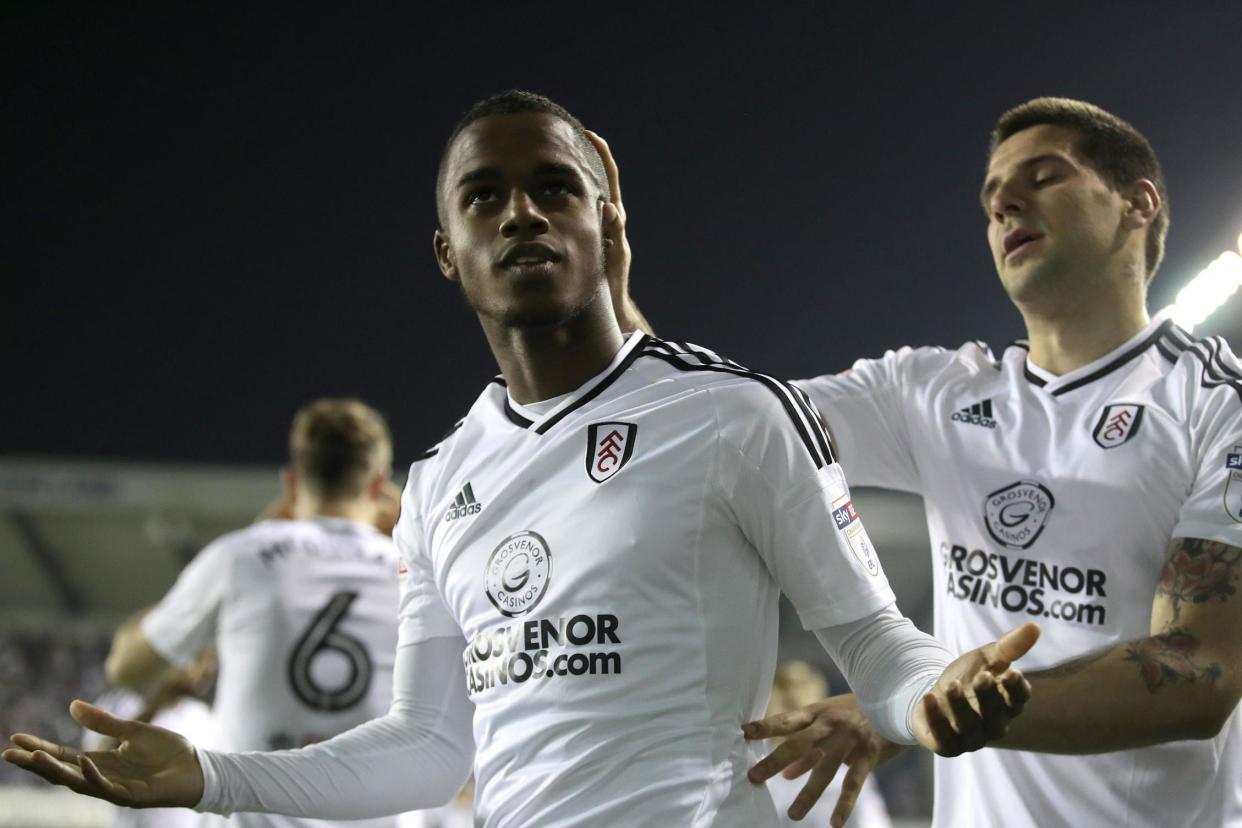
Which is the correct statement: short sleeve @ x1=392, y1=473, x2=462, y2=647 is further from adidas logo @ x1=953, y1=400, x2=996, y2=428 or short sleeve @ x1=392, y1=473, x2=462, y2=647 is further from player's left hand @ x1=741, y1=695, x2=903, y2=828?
adidas logo @ x1=953, y1=400, x2=996, y2=428

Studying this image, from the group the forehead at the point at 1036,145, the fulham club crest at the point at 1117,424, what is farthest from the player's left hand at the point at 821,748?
the forehead at the point at 1036,145

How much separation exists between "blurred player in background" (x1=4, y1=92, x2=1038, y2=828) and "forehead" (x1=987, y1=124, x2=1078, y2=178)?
1.10m

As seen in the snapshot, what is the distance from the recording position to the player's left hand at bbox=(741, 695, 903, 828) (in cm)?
231

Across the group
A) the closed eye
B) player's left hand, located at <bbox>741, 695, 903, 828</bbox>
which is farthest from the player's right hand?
the closed eye

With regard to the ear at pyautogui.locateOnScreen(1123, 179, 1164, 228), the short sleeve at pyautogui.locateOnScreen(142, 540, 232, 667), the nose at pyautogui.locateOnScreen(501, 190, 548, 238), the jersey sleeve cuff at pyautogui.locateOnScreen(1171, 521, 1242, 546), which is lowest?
the jersey sleeve cuff at pyautogui.locateOnScreen(1171, 521, 1242, 546)

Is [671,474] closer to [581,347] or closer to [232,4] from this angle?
[581,347]

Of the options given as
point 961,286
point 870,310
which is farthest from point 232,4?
point 961,286

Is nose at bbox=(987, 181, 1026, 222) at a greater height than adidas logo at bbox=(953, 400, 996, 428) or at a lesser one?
greater

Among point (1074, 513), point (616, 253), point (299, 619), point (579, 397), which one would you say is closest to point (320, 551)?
point (299, 619)

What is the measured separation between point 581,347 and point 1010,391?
114 cm

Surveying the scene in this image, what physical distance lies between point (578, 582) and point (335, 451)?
2736 millimetres

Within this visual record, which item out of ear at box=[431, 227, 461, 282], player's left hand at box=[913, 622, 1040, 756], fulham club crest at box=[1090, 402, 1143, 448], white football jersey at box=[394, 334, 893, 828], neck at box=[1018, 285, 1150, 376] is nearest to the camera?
player's left hand at box=[913, 622, 1040, 756]

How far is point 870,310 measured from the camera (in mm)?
13125

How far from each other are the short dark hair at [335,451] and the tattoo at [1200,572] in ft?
9.59
